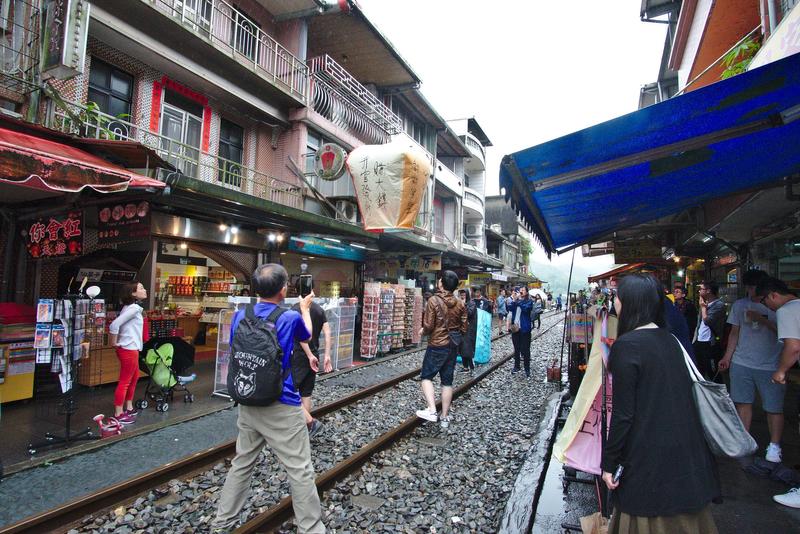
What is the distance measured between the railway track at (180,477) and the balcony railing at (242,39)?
8.66 m

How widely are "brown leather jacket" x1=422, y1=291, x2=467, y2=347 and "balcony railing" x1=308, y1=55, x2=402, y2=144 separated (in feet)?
31.4

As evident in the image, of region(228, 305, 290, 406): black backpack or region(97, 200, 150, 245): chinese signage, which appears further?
region(97, 200, 150, 245): chinese signage

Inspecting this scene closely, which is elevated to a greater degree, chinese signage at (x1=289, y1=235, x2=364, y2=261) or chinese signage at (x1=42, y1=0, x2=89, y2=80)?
chinese signage at (x1=42, y1=0, x2=89, y2=80)

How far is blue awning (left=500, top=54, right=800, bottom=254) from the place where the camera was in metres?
2.66

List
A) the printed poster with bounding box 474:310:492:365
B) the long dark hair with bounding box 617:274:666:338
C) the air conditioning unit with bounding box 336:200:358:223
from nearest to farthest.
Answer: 1. the long dark hair with bounding box 617:274:666:338
2. the printed poster with bounding box 474:310:492:365
3. the air conditioning unit with bounding box 336:200:358:223

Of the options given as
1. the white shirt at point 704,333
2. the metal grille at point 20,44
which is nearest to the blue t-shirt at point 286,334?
the metal grille at point 20,44

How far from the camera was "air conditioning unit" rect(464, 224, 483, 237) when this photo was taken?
98.7ft

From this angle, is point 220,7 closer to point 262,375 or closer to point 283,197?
point 283,197

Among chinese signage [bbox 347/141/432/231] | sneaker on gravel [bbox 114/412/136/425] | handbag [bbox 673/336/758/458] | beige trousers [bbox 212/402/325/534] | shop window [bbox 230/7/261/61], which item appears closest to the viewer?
handbag [bbox 673/336/758/458]

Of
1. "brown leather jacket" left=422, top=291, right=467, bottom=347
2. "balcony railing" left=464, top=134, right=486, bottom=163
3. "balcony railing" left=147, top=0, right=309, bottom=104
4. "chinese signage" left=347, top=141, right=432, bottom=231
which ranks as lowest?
"brown leather jacket" left=422, top=291, right=467, bottom=347

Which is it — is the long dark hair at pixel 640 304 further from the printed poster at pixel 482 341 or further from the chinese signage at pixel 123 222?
the printed poster at pixel 482 341

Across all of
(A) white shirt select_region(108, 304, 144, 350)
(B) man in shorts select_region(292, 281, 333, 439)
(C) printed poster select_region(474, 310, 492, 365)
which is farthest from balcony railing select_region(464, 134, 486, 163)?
(A) white shirt select_region(108, 304, 144, 350)

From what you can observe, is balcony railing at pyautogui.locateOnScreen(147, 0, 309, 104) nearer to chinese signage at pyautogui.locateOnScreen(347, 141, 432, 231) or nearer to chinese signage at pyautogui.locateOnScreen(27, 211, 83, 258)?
chinese signage at pyautogui.locateOnScreen(347, 141, 432, 231)

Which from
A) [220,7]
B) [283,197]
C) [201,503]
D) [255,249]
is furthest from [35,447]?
[220,7]
